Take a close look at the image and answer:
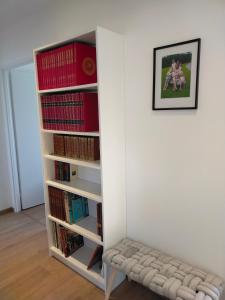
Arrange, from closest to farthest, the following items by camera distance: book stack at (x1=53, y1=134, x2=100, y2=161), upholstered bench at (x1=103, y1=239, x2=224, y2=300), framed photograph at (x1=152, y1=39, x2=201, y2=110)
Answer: upholstered bench at (x1=103, y1=239, x2=224, y2=300) → framed photograph at (x1=152, y1=39, x2=201, y2=110) → book stack at (x1=53, y1=134, x2=100, y2=161)

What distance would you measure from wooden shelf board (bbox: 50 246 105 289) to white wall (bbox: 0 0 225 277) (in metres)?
0.45

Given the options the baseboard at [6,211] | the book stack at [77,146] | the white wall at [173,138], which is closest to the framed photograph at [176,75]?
the white wall at [173,138]

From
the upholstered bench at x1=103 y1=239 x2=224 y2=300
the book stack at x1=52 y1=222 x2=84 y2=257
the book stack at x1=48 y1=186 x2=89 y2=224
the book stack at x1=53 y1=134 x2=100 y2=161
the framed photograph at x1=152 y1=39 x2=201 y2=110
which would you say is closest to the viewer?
the upholstered bench at x1=103 y1=239 x2=224 y2=300

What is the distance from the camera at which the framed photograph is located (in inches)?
54.6

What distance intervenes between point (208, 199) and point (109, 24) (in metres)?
1.47

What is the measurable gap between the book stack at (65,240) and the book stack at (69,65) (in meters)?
1.31

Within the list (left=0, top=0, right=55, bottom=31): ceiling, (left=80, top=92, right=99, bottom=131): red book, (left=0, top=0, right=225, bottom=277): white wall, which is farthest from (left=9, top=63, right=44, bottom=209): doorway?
(left=80, top=92, right=99, bottom=131): red book

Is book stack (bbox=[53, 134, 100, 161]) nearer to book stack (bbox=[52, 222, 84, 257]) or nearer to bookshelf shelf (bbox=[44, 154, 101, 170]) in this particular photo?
bookshelf shelf (bbox=[44, 154, 101, 170])

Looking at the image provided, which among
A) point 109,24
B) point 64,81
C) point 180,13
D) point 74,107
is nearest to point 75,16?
point 109,24

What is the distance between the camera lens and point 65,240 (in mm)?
2121

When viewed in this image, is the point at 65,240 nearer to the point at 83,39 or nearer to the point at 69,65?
the point at 69,65

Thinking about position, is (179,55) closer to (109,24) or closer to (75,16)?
(109,24)

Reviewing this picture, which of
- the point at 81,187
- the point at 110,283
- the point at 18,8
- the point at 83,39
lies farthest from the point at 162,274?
the point at 18,8

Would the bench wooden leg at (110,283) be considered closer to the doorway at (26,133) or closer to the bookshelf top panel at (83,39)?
the bookshelf top panel at (83,39)
